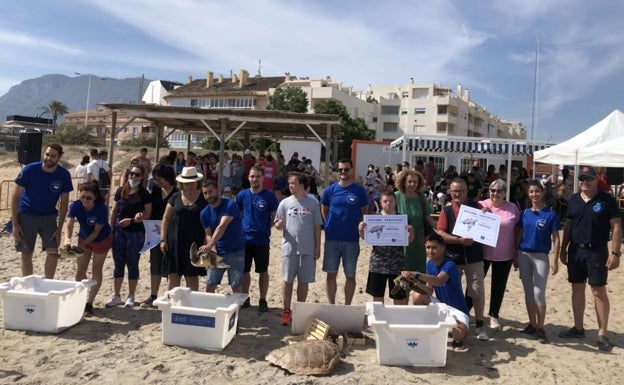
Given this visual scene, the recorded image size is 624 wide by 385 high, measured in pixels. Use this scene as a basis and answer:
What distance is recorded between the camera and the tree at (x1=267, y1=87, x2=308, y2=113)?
48.6m

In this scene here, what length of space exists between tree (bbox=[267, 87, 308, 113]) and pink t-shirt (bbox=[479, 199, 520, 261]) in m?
43.7

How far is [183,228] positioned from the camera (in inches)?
206

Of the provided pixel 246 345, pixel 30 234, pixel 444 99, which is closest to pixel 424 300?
pixel 246 345

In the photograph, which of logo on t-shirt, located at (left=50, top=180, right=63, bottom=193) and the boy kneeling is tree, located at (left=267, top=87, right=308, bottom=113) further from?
the boy kneeling

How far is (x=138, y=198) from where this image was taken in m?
5.79

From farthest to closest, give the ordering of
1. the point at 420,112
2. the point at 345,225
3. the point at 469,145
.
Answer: the point at 420,112, the point at 469,145, the point at 345,225

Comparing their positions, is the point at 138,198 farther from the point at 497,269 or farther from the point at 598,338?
A: the point at 598,338

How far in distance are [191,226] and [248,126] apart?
12.3 meters

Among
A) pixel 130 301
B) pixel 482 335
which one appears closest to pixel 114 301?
pixel 130 301

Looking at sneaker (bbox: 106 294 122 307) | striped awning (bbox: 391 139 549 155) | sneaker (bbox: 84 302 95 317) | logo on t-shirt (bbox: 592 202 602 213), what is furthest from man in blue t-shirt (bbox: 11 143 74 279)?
striped awning (bbox: 391 139 549 155)

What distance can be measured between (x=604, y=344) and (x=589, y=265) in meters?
0.85

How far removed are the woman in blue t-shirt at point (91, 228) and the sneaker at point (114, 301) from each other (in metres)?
0.26

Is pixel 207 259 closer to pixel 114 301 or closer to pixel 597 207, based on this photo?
pixel 114 301

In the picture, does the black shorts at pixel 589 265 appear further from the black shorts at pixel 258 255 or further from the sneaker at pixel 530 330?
the black shorts at pixel 258 255
